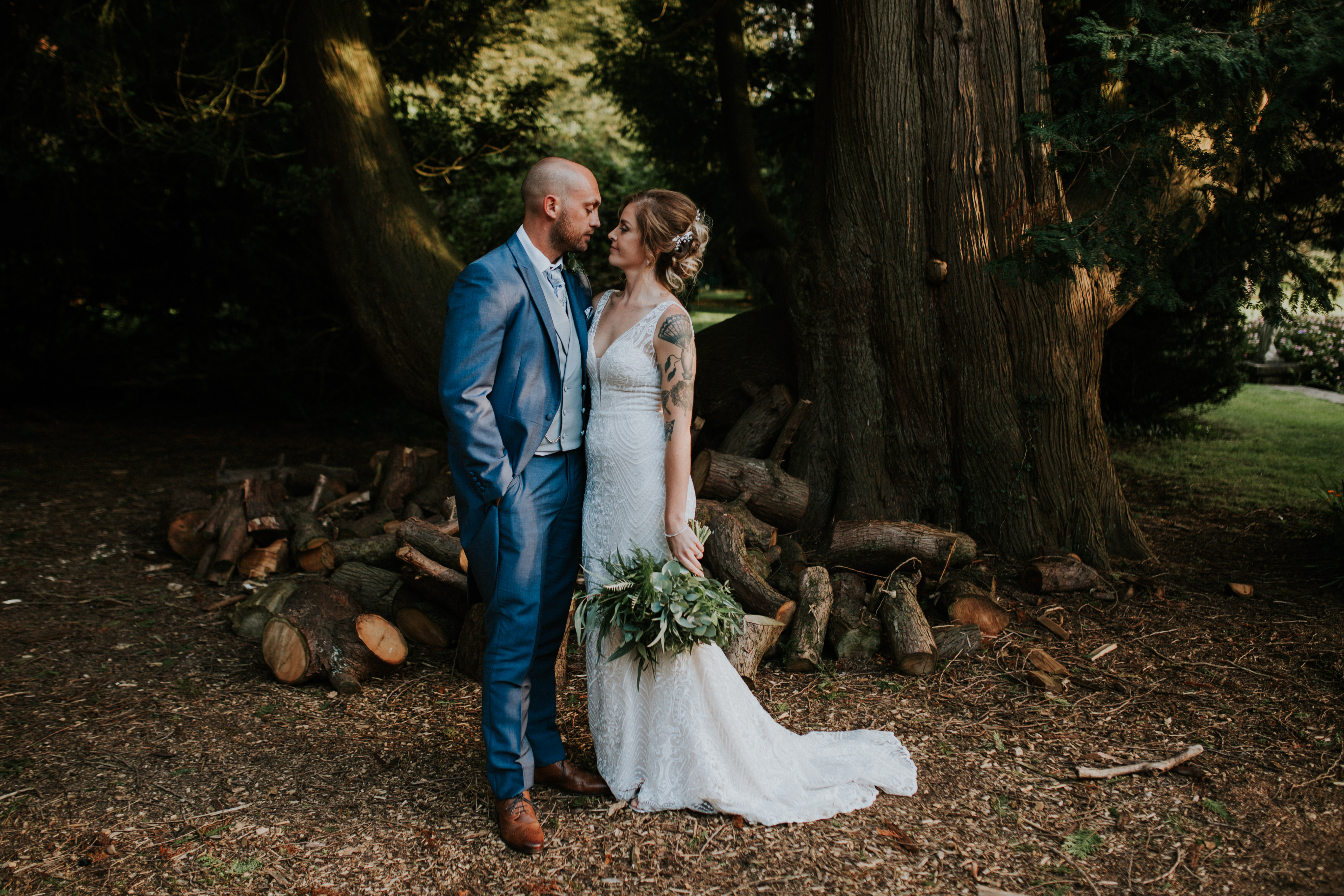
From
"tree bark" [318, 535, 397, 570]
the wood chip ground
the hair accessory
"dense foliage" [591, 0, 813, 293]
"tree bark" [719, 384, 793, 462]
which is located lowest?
the wood chip ground

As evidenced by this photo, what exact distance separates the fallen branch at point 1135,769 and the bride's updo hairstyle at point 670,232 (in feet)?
7.72

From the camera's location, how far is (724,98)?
8594 millimetres

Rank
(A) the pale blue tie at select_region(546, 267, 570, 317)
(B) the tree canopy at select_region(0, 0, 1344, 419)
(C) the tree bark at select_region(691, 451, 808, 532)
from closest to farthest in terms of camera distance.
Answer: (A) the pale blue tie at select_region(546, 267, 570, 317), (B) the tree canopy at select_region(0, 0, 1344, 419), (C) the tree bark at select_region(691, 451, 808, 532)

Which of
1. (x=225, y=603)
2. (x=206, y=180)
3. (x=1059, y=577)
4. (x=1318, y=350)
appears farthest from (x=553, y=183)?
(x=1318, y=350)

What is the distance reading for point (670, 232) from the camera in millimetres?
2932

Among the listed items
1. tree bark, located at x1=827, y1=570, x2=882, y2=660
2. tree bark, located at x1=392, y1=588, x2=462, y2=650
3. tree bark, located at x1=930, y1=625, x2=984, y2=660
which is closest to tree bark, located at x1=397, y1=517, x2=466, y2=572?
tree bark, located at x1=392, y1=588, x2=462, y2=650

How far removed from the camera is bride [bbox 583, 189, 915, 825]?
2926 millimetres

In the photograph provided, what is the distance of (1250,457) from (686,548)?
7926mm

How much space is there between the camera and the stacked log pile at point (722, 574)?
Answer: 405 centimetres

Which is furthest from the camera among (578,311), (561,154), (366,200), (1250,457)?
(561,154)

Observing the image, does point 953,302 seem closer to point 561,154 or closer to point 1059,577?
point 1059,577

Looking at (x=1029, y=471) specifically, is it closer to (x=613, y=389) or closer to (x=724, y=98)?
(x=613, y=389)

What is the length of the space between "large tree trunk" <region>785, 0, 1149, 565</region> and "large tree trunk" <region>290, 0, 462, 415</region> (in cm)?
326

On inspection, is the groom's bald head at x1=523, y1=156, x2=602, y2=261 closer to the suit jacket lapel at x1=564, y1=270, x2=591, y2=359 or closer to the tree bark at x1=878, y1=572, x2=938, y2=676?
the suit jacket lapel at x1=564, y1=270, x2=591, y2=359
